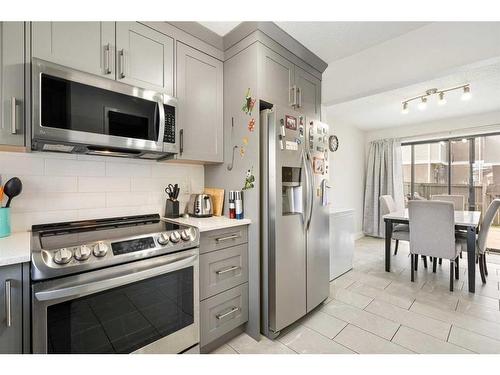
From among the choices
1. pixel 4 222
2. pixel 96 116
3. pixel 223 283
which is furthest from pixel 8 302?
pixel 223 283

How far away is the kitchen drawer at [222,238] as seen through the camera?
156cm

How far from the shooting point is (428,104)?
3.65 m

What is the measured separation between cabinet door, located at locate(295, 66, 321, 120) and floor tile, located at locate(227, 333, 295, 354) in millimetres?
1829

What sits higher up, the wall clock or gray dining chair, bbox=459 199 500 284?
the wall clock

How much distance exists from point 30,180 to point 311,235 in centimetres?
201

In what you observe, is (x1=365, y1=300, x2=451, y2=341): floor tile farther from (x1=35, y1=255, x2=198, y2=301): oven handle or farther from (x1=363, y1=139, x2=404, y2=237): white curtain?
(x1=363, y1=139, x2=404, y2=237): white curtain

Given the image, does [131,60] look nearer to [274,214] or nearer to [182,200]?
[182,200]

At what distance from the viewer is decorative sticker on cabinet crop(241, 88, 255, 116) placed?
1.79 m

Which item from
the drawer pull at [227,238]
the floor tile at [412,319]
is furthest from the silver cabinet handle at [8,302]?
the floor tile at [412,319]

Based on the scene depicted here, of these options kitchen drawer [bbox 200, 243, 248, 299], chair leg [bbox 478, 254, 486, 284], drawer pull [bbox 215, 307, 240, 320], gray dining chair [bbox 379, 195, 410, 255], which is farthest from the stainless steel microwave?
chair leg [bbox 478, 254, 486, 284]

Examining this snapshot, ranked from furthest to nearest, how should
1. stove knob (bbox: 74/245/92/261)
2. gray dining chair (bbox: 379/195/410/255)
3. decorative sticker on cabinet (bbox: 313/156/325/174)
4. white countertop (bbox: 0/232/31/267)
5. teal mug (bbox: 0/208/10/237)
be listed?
gray dining chair (bbox: 379/195/410/255) → decorative sticker on cabinet (bbox: 313/156/325/174) → teal mug (bbox: 0/208/10/237) → stove knob (bbox: 74/245/92/261) → white countertop (bbox: 0/232/31/267)

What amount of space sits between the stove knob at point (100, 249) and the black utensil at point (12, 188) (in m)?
0.69

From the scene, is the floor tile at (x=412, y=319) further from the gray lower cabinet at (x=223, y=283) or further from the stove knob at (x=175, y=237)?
the stove knob at (x=175, y=237)

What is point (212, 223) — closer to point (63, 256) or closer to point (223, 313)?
point (223, 313)
